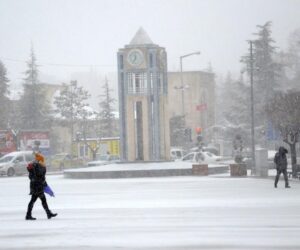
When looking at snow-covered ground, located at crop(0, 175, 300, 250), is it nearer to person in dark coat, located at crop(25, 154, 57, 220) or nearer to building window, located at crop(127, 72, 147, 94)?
person in dark coat, located at crop(25, 154, 57, 220)

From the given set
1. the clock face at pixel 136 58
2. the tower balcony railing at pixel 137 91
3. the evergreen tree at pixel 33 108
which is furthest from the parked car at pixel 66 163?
the clock face at pixel 136 58

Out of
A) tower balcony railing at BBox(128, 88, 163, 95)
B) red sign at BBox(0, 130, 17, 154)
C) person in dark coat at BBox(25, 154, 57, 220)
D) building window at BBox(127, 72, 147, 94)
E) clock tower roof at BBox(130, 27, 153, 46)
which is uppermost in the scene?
clock tower roof at BBox(130, 27, 153, 46)

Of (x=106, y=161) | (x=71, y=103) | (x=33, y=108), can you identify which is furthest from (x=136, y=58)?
(x=33, y=108)

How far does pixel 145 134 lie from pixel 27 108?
4119cm

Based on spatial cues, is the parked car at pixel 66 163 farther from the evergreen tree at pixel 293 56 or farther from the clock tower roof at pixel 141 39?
the evergreen tree at pixel 293 56

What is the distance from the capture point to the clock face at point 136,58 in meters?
50.8

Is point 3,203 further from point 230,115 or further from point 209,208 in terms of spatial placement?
point 230,115

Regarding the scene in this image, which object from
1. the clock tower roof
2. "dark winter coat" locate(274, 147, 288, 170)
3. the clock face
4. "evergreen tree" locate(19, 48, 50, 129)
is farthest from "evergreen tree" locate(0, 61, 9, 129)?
"dark winter coat" locate(274, 147, 288, 170)

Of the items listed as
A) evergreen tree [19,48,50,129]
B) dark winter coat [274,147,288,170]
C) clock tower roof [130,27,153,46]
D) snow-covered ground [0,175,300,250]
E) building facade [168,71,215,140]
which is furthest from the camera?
building facade [168,71,215,140]

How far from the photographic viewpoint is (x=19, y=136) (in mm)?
72938

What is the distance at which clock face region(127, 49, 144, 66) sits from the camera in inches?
2002

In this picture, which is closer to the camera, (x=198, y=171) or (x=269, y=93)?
(x=198, y=171)

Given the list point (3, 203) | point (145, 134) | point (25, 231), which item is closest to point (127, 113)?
point (145, 134)

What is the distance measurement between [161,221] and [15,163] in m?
41.0
